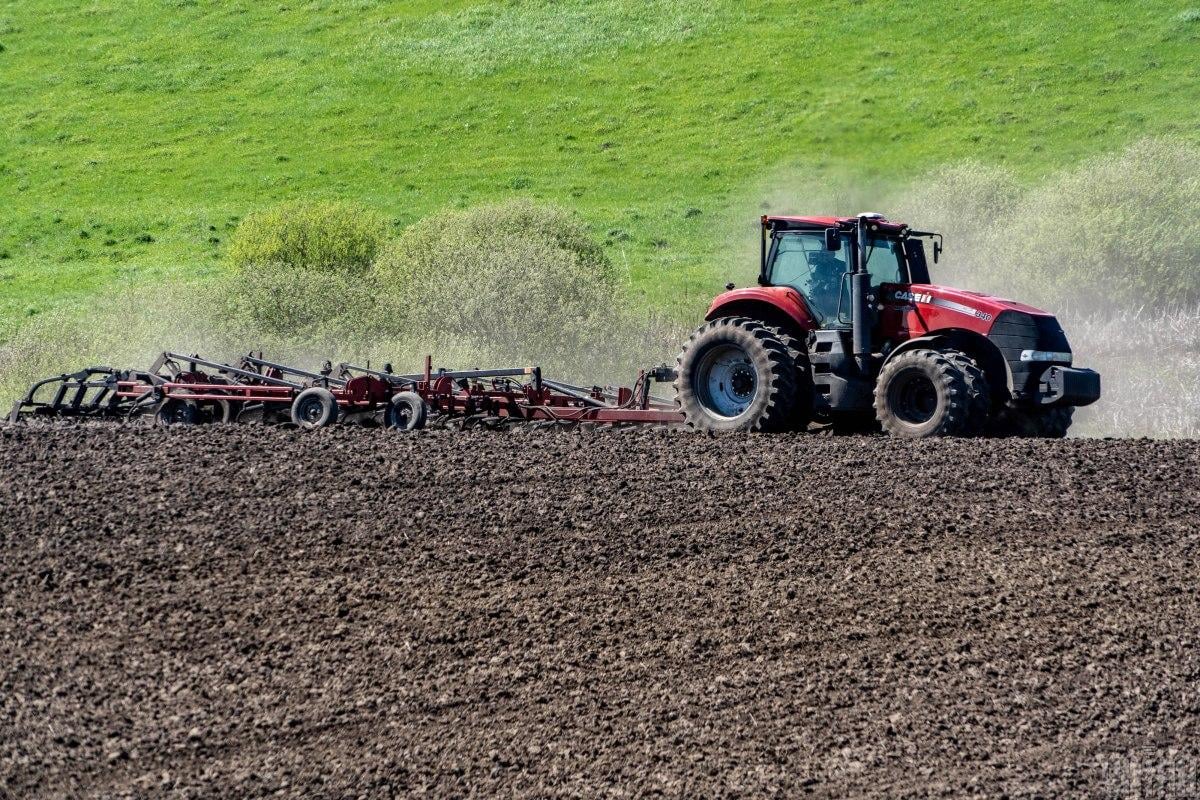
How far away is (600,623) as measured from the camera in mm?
7477

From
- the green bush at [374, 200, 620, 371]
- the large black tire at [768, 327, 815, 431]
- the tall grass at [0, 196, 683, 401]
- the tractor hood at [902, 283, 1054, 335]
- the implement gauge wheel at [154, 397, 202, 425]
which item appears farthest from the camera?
the green bush at [374, 200, 620, 371]

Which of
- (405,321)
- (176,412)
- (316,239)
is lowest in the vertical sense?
(176,412)

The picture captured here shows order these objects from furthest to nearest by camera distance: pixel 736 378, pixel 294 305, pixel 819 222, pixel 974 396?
1. pixel 294 305
2. pixel 736 378
3. pixel 819 222
4. pixel 974 396

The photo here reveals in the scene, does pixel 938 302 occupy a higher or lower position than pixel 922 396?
higher

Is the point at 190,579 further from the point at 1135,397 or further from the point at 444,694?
the point at 1135,397

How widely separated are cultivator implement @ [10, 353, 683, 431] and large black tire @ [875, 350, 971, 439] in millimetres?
2130

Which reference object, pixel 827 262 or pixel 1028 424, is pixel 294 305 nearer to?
pixel 827 262

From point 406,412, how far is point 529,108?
37.4m

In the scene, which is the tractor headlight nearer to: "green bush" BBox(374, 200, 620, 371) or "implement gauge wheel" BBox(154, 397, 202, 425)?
"implement gauge wheel" BBox(154, 397, 202, 425)

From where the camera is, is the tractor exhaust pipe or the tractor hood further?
the tractor exhaust pipe

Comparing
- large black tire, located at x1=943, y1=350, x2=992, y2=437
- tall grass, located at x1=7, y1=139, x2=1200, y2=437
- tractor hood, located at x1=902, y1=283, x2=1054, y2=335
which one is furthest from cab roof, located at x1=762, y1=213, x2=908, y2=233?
tall grass, located at x1=7, y1=139, x2=1200, y2=437

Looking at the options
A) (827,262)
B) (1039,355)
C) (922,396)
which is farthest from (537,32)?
(1039,355)

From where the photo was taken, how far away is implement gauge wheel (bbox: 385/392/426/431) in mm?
13586

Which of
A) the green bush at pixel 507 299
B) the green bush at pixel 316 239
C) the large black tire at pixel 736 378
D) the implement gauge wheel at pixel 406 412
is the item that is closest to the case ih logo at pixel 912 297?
the large black tire at pixel 736 378
